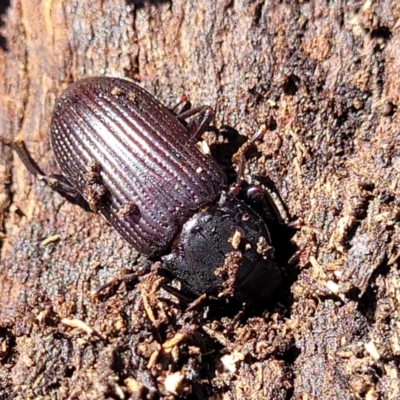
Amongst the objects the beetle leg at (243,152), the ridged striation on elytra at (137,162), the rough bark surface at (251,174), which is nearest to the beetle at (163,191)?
the ridged striation on elytra at (137,162)

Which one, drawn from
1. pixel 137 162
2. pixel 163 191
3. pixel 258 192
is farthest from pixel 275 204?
pixel 137 162

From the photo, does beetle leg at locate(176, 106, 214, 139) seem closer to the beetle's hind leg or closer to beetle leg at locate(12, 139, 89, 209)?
the beetle's hind leg

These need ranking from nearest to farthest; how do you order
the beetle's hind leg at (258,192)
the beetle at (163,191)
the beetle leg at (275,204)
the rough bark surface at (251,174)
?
1. the rough bark surface at (251,174)
2. the beetle at (163,191)
3. the beetle's hind leg at (258,192)
4. the beetle leg at (275,204)

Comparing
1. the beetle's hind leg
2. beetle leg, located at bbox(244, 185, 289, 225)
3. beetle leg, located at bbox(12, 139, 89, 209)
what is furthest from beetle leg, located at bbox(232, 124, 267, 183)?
beetle leg, located at bbox(12, 139, 89, 209)

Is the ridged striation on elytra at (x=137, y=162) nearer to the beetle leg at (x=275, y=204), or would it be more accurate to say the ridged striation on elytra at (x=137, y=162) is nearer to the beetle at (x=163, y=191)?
the beetle at (x=163, y=191)

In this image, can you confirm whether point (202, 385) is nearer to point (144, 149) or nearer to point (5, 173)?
point (144, 149)
